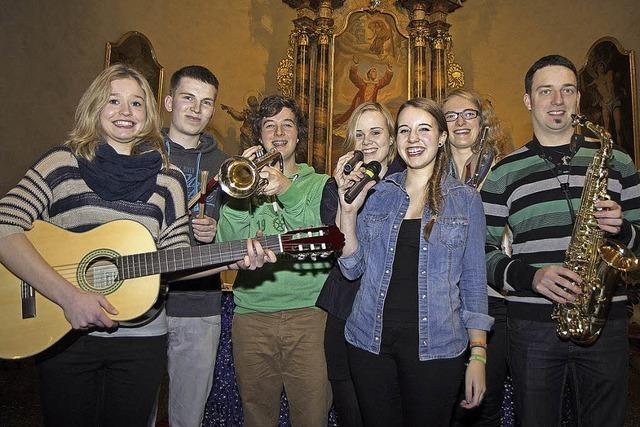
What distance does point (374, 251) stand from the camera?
246 cm

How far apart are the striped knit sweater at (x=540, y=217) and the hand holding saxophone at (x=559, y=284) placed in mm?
69

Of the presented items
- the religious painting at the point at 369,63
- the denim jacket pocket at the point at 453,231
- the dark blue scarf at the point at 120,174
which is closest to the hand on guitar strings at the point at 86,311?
the dark blue scarf at the point at 120,174

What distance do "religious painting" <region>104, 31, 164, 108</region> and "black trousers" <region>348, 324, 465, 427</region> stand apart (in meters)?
7.41

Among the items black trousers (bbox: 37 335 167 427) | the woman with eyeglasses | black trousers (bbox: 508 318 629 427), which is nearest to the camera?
black trousers (bbox: 37 335 167 427)

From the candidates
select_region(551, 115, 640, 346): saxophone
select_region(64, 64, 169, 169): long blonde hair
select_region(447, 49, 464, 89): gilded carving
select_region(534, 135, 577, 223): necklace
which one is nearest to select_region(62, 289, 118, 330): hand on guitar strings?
select_region(64, 64, 169, 169): long blonde hair

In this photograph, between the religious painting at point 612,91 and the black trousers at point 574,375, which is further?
the religious painting at point 612,91

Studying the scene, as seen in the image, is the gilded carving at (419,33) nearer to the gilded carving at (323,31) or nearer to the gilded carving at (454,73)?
the gilded carving at (454,73)

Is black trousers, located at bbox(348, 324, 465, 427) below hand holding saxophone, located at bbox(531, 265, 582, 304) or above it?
below

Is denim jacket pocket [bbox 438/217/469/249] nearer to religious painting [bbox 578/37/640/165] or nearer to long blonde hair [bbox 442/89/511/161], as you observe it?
long blonde hair [bbox 442/89/511/161]

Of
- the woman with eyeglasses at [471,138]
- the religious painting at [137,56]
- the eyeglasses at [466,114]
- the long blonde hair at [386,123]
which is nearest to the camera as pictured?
the long blonde hair at [386,123]

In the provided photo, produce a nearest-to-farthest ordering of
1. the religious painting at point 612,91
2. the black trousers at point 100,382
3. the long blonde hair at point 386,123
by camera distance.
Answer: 1. the black trousers at point 100,382
2. the long blonde hair at point 386,123
3. the religious painting at point 612,91

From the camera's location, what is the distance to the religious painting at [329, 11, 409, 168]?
9.83 metres

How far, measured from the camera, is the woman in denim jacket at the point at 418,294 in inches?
87.7

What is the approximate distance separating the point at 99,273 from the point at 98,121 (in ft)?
2.39
